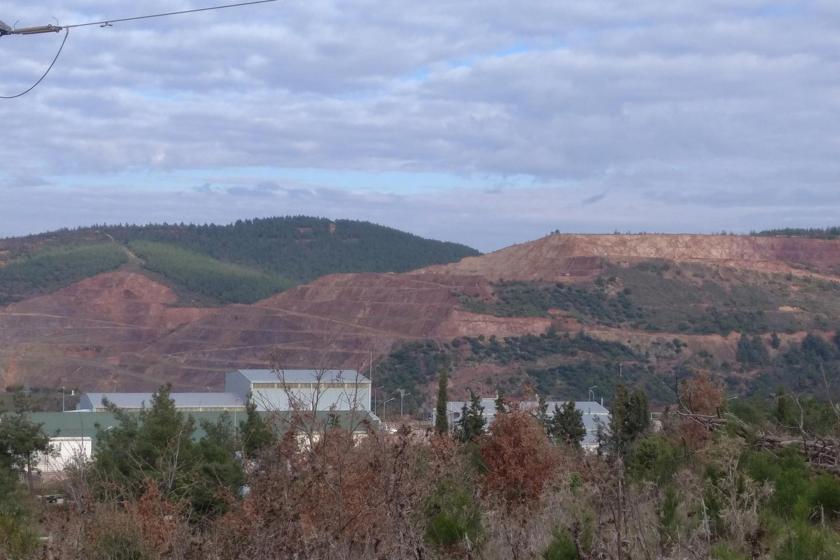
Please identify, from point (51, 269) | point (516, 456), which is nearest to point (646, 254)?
point (51, 269)

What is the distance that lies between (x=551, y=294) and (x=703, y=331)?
14.2 meters

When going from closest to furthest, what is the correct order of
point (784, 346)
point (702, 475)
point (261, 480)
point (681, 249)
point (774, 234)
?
point (261, 480), point (702, 475), point (784, 346), point (681, 249), point (774, 234)

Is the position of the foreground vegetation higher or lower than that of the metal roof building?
higher

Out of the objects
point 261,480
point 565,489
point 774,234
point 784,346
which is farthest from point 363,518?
point 774,234

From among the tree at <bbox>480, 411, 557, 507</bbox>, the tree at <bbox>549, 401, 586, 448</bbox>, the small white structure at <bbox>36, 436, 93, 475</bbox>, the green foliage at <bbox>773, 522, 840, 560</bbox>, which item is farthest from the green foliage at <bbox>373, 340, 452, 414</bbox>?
the green foliage at <bbox>773, 522, 840, 560</bbox>

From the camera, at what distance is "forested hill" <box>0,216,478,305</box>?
355ft

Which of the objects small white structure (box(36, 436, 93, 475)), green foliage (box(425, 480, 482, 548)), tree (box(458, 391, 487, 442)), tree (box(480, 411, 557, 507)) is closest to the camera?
green foliage (box(425, 480, 482, 548))

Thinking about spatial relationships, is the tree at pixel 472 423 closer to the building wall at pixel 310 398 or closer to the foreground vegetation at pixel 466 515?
the building wall at pixel 310 398

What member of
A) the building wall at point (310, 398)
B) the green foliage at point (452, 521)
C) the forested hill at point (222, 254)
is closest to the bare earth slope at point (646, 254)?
the forested hill at point (222, 254)

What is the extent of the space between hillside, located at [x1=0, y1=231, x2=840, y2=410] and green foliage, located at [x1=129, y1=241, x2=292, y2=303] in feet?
14.2

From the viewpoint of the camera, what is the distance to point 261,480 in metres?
8.60

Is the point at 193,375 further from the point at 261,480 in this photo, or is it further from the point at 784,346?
the point at 261,480

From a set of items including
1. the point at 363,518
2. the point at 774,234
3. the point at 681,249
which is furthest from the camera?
the point at 774,234

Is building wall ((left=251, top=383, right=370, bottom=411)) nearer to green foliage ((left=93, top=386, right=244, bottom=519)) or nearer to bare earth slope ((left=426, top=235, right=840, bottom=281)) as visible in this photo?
green foliage ((left=93, top=386, right=244, bottom=519))
